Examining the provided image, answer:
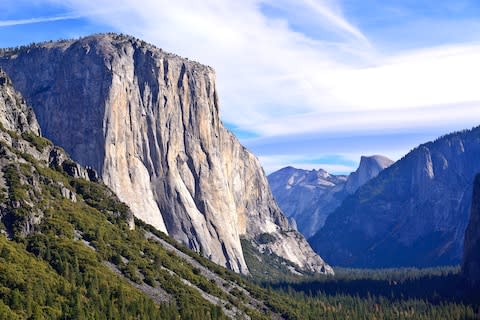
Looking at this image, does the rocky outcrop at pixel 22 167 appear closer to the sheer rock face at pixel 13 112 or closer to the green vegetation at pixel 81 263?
the sheer rock face at pixel 13 112

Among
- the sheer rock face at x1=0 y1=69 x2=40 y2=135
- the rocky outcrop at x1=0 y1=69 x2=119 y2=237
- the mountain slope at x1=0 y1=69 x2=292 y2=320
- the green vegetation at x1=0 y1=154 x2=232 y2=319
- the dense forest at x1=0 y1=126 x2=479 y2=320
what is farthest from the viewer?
the sheer rock face at x1=0 y1=69 x2=40 y2=135

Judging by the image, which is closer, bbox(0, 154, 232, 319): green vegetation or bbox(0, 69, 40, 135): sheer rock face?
bbox(0, 154, 232, 319): green vegetation

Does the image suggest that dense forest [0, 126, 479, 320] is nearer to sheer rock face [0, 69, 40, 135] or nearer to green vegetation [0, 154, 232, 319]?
green vegetation [0, 154, 232, 319]

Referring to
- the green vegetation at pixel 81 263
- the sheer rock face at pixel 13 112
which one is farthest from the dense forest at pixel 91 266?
the sheer rock face at pixel 13 112

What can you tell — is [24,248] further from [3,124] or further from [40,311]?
[3,124]

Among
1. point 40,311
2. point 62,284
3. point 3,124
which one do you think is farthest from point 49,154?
point 40,311

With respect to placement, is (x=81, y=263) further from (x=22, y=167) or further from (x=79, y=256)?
(x=22, y=167)

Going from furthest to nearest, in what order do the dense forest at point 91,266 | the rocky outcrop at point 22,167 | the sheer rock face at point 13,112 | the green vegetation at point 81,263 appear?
1. the sheer rock face at point 13,112
2. the rocky outcrop at point 22,167
3. the dense forest at point 91,266
4. the green vegetation at point 81,263

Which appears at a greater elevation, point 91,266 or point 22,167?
point 22,167

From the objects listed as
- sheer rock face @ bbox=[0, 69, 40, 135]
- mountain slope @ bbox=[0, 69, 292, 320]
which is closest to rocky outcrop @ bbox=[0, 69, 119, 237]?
sheer rock face @ bbox=[0, 69, 40, 135]

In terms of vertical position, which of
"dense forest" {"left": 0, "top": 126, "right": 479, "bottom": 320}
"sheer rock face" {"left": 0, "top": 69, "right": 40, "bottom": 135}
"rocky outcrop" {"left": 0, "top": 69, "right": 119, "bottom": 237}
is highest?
"sheer rock face" {"left": 0, "top": 69, "right": 40, "bottom": 135}

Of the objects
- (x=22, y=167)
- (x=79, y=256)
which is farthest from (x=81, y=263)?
(x=22, y=167)
